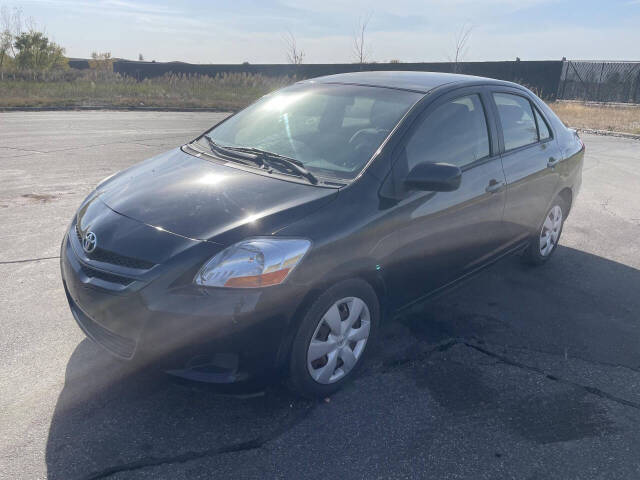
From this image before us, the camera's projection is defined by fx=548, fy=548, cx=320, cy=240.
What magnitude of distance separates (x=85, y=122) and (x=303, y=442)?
14.8 metres

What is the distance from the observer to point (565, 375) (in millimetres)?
3432

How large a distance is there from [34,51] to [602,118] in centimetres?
2865

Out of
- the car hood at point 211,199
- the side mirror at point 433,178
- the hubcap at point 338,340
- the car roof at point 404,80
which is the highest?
the car roof at point 404,80

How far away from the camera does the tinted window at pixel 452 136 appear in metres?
3.53

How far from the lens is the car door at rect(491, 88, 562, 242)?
4.32 meters

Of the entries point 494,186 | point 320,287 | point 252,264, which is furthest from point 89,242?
point 494,186

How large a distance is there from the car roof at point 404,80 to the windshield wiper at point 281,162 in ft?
3.44

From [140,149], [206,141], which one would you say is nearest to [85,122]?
[140,149]

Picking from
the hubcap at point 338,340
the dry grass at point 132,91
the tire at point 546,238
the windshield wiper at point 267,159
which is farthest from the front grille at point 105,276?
the dry grass at point 132,91

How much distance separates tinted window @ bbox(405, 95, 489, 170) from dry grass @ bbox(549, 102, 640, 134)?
15718 mm

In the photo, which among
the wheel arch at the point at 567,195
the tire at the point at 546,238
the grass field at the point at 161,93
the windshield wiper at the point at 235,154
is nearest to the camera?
the windshield wiper at the point at 235,154

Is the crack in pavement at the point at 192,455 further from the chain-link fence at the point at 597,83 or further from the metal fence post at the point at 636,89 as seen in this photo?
the metal fence post at the point at 636,89

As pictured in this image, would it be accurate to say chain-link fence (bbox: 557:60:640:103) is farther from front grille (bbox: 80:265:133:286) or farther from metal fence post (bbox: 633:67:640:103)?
front grille (bbox: 80:265:133:286)

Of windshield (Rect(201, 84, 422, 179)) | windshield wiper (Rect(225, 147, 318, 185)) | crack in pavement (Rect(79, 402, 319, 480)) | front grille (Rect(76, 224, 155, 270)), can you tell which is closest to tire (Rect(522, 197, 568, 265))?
windshield (Rect(201, 84, 422, 179))
